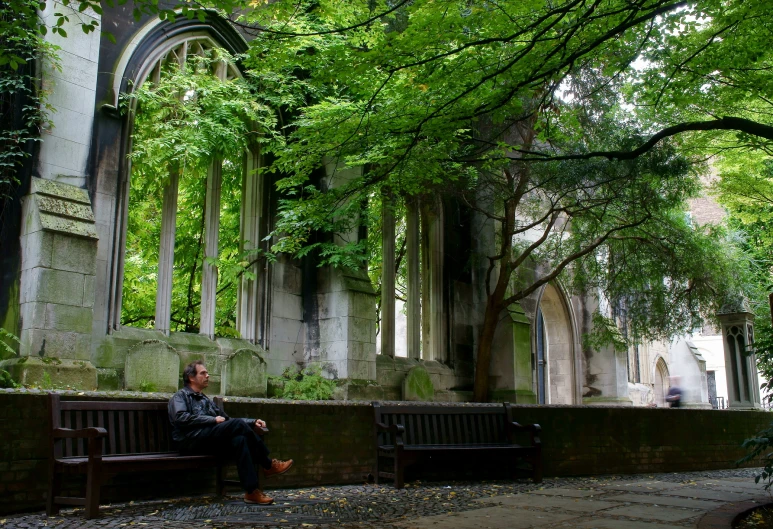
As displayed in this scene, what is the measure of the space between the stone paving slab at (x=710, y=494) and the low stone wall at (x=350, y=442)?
1.65 metres

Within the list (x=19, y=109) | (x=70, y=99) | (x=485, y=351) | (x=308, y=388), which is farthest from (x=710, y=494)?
(x=19, y=109)

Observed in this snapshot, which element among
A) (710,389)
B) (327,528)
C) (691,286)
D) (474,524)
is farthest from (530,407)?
(710,389)

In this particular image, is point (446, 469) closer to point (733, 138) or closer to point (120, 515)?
point (120, 515)

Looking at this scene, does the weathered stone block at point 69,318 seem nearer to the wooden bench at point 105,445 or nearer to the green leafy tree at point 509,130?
the wooden bench at point 105,445

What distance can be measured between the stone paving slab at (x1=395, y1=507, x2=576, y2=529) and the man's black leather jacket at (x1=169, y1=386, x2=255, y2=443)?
167 centimetres

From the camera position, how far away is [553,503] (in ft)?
21.3

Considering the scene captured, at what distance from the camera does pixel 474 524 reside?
5285 millimetres

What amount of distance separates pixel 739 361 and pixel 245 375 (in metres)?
10.6

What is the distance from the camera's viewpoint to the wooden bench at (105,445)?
516cm

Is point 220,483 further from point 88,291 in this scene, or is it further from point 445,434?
point 88,291

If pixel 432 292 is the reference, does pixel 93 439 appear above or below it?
below

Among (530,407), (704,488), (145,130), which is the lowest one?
(704,488)

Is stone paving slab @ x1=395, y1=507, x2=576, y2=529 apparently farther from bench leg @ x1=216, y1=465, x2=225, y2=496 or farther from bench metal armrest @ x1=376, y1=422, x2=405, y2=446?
bench leg @ x1=216, y1=465, x2=225, y2=496

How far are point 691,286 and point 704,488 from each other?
6719mm
